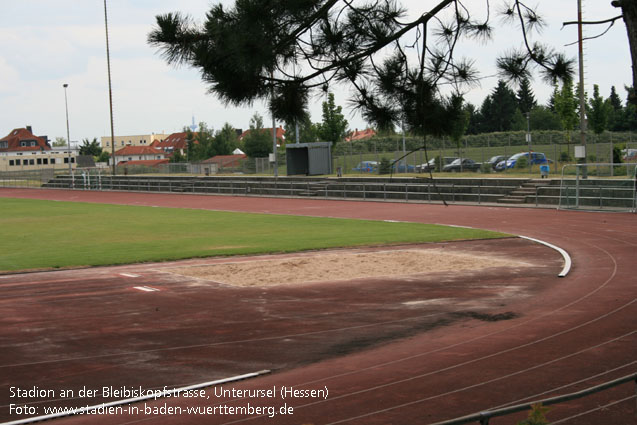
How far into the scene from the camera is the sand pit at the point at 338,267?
16266 millimetres

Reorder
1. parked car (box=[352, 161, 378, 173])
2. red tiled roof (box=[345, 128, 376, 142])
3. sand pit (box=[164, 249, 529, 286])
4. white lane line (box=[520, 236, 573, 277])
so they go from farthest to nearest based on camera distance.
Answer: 1. parked car (box=[352, 161, 378, 173])
2. sand pit (box=[164, 249, 529, 286])
3. white lane line (box=[520, 236, 573, 277])
4. red tiled roof (box=[345, 128, 376, 142])

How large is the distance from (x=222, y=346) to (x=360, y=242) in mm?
12717

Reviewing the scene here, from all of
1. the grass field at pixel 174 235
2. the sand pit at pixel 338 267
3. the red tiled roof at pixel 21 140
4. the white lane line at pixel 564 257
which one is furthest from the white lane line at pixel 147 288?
the red tiled roof at pixel 21 140

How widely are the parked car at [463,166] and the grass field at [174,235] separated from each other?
806 inches

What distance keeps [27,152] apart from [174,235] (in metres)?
136

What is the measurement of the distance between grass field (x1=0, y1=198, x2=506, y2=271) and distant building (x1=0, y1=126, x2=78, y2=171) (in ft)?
360

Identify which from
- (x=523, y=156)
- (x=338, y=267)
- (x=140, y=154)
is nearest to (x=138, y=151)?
(x=140, y=154)

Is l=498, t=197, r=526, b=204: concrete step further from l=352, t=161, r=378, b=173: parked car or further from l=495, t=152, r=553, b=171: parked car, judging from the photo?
l=352, t=161, r=378, b=173: parked car

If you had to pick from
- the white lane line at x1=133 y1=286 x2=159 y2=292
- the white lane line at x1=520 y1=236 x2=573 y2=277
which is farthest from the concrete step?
the white lane line at x1=133 y1=286 x2=159 y2=292

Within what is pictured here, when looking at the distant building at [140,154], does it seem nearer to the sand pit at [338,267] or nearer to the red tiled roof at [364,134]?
A: the red tiled roof at [364,134]

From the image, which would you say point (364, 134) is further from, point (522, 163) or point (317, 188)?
point (317, 188)

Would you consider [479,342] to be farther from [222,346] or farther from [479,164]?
[479,164]

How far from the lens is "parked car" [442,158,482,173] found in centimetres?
4896

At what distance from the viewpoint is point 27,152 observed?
14875 centimetres
